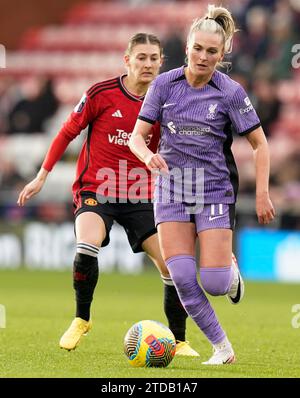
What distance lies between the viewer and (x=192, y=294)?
298 inches

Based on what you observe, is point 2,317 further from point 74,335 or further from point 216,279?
point 216,279

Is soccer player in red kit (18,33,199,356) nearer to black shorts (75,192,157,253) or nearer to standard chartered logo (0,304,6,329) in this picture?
black shorts (75,192,157,253)

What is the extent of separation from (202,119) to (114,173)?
150cm

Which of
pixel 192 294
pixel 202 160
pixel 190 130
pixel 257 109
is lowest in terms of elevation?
pixel 192 294

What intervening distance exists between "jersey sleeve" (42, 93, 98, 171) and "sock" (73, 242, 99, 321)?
71 centimetres

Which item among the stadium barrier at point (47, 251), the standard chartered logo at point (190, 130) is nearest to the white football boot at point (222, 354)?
the standard chartered logo at point (190, 130)

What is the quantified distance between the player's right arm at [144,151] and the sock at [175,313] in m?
1.55

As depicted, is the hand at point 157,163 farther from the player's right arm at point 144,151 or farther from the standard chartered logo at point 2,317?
the standard chartered logo at point 2,317

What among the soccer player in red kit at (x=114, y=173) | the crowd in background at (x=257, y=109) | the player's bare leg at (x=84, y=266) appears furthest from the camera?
the crowd in background at (x=257, y=109)

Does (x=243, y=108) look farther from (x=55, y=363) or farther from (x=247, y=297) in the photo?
(x=247, y=297)

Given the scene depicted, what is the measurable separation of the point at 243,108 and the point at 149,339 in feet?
5.35

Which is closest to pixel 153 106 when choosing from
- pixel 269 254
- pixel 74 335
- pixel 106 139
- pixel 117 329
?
pixel 106 139

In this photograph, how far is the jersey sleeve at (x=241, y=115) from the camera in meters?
7.59
